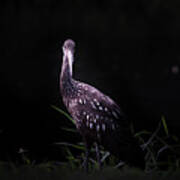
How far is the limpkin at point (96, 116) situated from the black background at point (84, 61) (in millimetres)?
2149

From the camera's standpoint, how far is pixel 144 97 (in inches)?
382

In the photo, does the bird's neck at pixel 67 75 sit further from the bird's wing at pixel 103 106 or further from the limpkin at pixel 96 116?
the bird's wing at pixel 103 106

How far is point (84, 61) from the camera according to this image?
32.7 ft

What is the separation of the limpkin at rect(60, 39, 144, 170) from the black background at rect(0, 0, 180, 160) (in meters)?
2.15

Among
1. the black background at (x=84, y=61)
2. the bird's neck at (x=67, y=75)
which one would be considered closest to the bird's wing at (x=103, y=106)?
the bird's neck at (x=67, y=75)

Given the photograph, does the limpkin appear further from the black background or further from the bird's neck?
the black background

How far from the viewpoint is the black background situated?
7375mm

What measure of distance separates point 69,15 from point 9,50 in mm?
5351

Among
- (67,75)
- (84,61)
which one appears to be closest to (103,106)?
(67,75)

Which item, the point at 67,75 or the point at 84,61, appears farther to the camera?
the point at 84,61

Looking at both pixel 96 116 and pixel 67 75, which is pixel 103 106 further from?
pixel 67 75

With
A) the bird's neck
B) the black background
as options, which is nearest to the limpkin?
the bird's neck

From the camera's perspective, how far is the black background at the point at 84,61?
24.2 feet

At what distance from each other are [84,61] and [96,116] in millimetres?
6194
